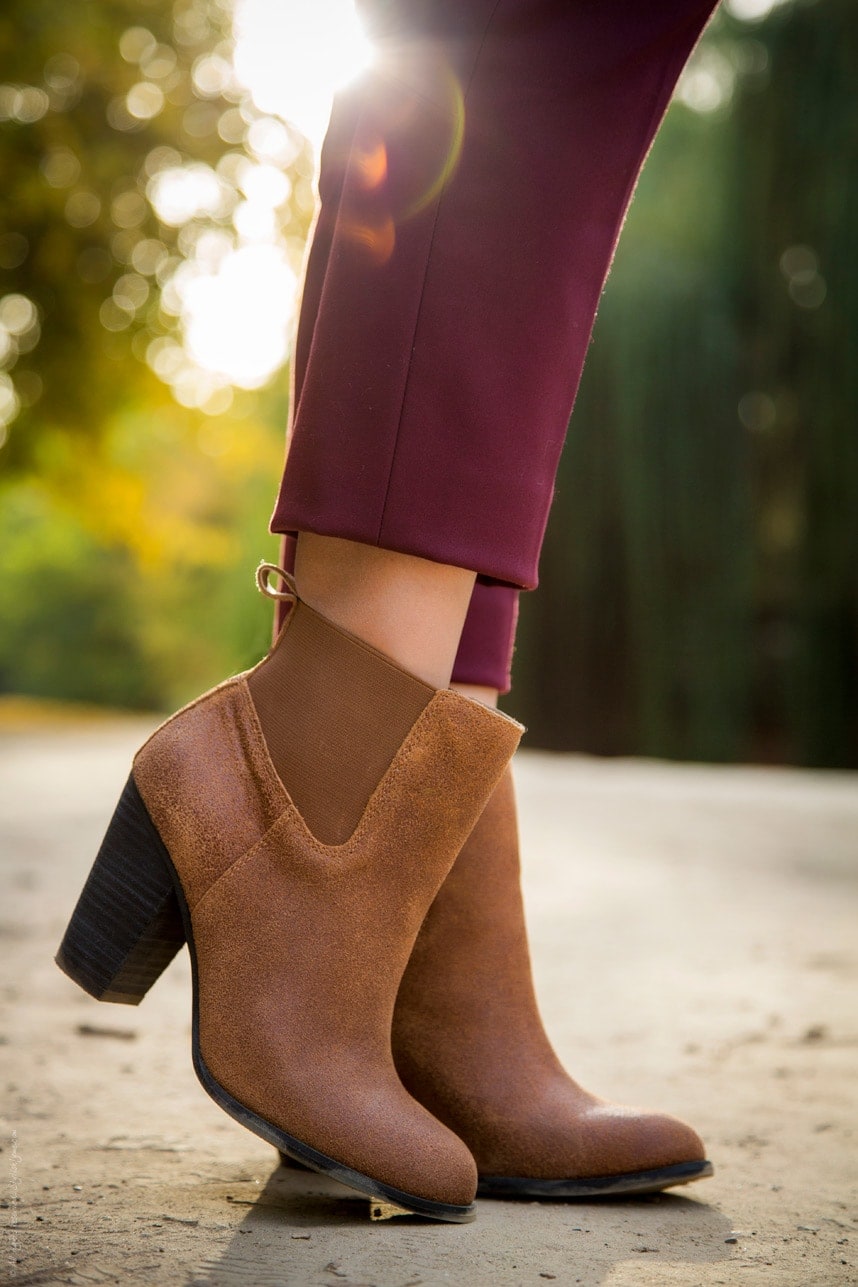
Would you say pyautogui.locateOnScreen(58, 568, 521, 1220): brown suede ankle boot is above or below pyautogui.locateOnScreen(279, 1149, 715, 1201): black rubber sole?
above

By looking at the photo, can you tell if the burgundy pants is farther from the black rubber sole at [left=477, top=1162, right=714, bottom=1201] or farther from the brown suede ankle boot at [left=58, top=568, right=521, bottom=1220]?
the black rubber sole at [left=477, top=1162, right=714, bottom=1201]

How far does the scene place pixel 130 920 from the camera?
807 millimetres

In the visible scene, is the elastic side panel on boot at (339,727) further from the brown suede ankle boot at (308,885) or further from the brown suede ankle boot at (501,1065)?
the brown suede ankle boot at (501,1065)

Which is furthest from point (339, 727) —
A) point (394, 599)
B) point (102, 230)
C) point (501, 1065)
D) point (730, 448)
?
point (730, 448)

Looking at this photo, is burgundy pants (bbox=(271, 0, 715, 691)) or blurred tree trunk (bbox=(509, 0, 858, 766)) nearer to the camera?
burgundy pants (bbox=(271, 0, 715, 691))

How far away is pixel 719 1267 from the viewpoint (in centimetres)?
71

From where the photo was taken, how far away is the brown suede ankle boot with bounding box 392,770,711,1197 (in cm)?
89

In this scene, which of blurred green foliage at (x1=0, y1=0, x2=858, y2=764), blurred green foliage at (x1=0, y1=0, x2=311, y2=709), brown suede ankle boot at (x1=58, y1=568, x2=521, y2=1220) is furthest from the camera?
blurred green foliage at (x1=0, y1=0, x2=858, y2=764)

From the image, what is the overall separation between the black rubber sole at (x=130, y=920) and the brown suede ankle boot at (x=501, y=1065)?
0.11m

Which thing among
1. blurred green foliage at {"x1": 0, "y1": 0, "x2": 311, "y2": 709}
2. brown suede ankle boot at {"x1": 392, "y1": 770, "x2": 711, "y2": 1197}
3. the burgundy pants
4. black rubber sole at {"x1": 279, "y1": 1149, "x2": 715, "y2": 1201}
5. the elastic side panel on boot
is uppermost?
blurred green foliage at {"x1": 0, "y1": 0, "x2": 311, "y2": 709}

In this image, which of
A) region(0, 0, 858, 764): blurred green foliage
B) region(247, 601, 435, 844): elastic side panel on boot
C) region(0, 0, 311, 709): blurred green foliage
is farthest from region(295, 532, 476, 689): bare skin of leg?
region(0, 0, 858, 764): blurred green foliage

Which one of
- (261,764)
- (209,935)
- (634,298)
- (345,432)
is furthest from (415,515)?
(634,298)

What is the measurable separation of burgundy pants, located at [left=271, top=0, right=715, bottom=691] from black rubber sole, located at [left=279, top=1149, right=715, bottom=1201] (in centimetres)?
45

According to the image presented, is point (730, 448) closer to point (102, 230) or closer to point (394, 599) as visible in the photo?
point (102, 230)
